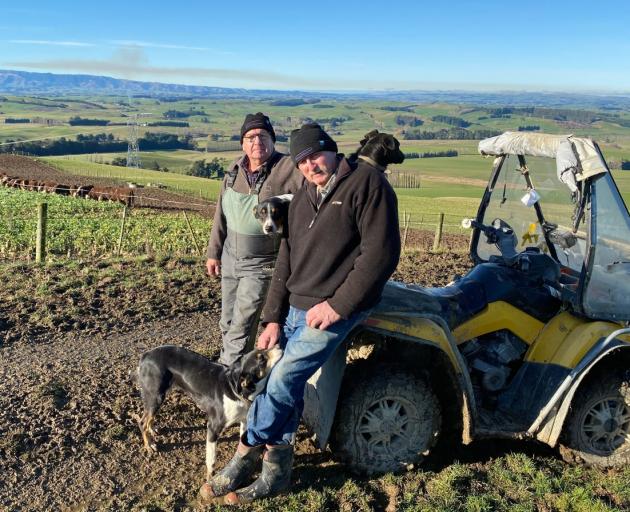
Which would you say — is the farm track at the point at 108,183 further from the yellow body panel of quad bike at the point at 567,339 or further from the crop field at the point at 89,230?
the yellow body panel of quad bike at the point at 567,339

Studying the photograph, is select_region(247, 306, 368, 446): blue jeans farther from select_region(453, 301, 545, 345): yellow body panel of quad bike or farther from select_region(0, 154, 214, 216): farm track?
select_region(0, 154, 214, 216): farm track

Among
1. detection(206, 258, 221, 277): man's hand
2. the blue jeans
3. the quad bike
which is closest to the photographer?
the blue jeans

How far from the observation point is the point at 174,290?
27.7 ft

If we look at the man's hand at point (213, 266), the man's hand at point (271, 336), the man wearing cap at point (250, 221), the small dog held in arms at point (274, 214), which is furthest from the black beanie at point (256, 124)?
the man's hand at point (271, 336)

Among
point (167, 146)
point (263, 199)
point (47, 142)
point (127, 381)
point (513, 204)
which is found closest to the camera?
point (263, 199)

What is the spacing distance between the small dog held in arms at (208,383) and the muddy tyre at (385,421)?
0.63 m

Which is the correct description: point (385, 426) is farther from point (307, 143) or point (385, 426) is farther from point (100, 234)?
point (100, 234)

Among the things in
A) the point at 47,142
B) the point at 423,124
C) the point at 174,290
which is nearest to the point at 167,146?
the point at 47,142

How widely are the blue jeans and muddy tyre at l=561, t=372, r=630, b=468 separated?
78.8 inches

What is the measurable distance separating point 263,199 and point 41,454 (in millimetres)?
2511

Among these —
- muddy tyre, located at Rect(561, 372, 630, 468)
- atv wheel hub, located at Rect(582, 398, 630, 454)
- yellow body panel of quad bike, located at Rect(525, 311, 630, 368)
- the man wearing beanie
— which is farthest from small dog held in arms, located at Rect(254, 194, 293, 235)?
atv wheel hub, located at Rect(582, 398, 630, 454)

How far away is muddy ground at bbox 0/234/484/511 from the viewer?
4008 mm

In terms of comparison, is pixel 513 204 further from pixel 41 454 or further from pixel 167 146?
pixel 167 146

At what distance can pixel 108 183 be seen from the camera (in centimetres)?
4038
